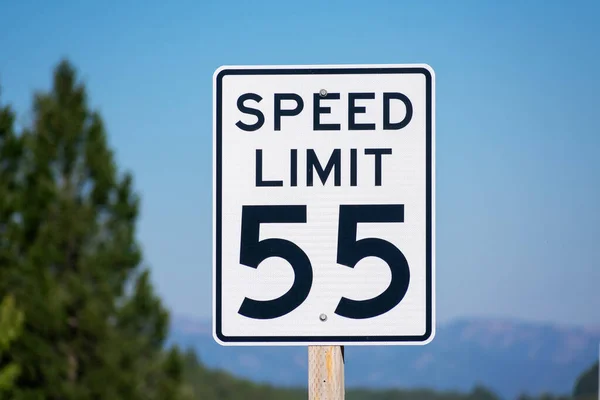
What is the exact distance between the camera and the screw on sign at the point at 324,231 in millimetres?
2715

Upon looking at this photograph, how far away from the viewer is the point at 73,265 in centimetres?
3534

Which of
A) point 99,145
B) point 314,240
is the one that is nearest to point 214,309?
point 314,240

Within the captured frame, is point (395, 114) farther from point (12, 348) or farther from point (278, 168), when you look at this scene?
point (12, 348)

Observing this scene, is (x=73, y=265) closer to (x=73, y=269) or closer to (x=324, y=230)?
(x=73, y=269)

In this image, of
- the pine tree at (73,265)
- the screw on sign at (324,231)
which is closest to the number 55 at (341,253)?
the screw on sign at (324,231)

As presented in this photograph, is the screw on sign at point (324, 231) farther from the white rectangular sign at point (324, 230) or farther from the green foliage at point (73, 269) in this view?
the green foliage at point (73, 269)

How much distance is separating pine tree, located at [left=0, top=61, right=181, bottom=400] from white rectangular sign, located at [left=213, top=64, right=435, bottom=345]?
106 feet

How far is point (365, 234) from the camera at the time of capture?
8.91 ft

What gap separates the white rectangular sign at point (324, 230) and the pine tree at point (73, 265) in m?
32.2

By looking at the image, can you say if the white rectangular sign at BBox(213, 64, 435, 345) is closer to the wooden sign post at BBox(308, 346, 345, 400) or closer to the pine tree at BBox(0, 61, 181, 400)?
the wooden sign post at BBox(308, 346, 345, 400)

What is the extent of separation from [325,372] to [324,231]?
1.19ft

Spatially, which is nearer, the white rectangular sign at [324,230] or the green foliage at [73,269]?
the white rectangular sign at [324,230]

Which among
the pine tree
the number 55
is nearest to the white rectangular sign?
the number 55

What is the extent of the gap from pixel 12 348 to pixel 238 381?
91.9 feet
